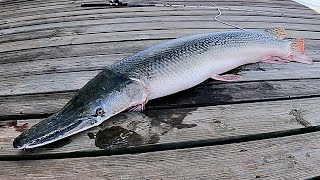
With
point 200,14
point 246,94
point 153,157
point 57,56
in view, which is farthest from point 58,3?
point 153,157

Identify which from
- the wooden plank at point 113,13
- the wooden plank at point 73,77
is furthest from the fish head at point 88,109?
the wooden plank at point 113,13

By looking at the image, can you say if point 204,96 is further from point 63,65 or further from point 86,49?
point 86,49

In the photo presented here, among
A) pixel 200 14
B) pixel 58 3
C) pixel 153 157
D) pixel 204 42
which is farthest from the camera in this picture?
pixel 58 3

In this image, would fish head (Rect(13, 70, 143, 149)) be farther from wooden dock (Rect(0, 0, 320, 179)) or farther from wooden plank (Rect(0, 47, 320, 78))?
wooden plank (Rect(0, 47, 320, 78))

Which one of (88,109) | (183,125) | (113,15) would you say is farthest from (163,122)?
(113,15)

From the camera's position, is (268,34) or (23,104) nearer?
(23,104)

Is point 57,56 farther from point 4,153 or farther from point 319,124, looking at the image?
point 319,124

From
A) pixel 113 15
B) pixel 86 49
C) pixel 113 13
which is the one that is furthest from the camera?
pixel 113 13
